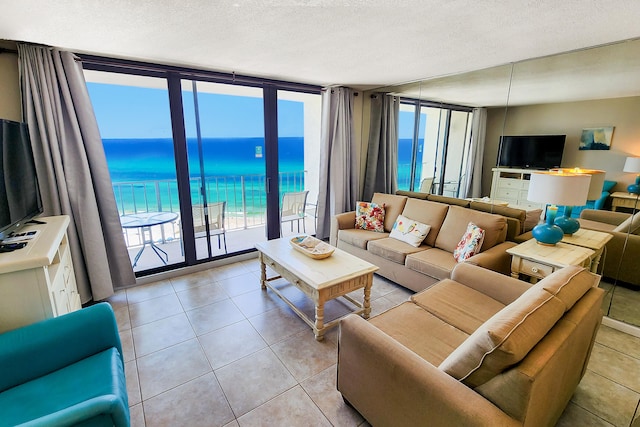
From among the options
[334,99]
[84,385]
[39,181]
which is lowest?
[84,385]

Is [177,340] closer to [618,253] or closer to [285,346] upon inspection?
[285,346]

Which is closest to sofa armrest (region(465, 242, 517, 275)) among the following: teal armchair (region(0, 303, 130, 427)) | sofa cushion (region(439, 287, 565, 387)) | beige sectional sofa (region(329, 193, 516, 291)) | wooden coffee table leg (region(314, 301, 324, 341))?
beige sectional sofa (region(329, 193, 516, 291))

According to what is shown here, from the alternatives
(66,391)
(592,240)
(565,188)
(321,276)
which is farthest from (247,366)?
(592,240)

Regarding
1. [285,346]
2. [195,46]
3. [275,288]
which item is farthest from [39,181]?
[285,346]

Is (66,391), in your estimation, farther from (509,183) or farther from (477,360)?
(509,183)

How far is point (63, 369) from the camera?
4.57 ft

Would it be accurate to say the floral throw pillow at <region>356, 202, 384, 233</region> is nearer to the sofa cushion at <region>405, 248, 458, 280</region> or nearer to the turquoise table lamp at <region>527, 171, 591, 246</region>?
the sofa cushion at <region>405, 248, 458, 280</region>

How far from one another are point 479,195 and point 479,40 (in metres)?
1.67

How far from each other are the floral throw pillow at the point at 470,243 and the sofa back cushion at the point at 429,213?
0.37 meters

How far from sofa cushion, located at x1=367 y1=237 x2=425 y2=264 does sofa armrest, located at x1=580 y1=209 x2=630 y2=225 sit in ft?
4.67

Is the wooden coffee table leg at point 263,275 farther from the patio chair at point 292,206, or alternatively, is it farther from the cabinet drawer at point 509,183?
the cabinet drawer at point 509,183

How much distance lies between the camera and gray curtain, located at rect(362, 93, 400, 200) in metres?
4.20

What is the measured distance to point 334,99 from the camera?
4.04m

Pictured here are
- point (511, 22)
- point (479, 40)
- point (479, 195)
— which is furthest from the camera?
point (479, 195)
